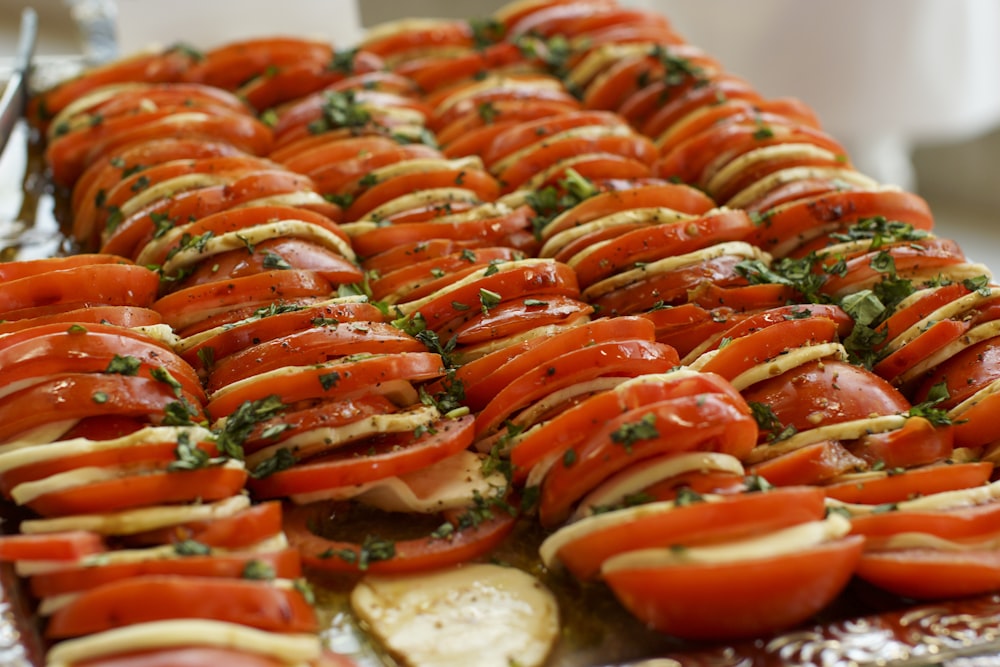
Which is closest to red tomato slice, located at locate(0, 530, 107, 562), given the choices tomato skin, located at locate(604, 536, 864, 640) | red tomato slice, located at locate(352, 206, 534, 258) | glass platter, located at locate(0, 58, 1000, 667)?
glass platter, located at locate(0, 58, 1000, 667)

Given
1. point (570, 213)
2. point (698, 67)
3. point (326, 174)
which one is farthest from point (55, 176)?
point (698, 67)

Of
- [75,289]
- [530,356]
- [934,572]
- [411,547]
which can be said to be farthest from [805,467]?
[75,289]

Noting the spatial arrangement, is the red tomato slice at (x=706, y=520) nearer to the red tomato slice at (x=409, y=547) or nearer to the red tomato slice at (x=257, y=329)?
the red tomato slice at (x=409, y=547)

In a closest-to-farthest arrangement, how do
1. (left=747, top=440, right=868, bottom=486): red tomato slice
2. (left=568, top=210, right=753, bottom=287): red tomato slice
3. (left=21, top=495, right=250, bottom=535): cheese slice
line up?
(left=21, top=495, right=250, bottom=535): cheese slice, (left=747, top=440, right=868, bottom=486): red tomato slice, (left=568, top=210, right=753, bottom=287): red tomato slice

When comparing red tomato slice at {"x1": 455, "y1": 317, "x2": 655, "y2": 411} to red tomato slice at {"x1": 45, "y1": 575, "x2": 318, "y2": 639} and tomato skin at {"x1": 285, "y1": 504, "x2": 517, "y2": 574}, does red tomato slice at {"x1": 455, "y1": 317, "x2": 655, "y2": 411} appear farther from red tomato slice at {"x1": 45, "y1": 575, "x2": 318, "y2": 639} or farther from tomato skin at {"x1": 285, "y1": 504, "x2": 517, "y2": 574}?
red tomato slice at {"x1": 45, "y1": 575, "x2": 318, "y2": 639}

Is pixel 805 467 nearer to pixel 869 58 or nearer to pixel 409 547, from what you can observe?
pixel 409 547

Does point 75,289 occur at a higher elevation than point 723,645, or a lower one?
higher

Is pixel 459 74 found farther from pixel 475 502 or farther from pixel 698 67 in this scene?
pixel 475 502
